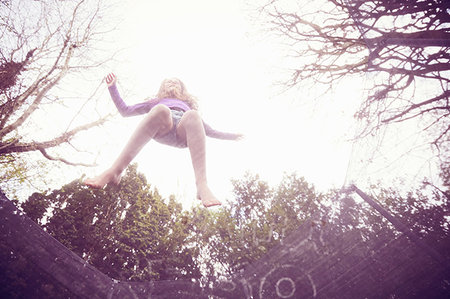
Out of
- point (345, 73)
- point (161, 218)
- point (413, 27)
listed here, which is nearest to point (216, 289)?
point (413, 27)

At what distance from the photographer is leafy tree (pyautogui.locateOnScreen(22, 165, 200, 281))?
18.3 feet

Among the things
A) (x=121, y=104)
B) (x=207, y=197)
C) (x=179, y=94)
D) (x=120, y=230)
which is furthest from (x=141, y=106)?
(x=120, y=230)

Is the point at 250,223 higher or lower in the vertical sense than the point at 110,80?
higher

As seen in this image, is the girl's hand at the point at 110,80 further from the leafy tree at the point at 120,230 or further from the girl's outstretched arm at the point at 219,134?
the leafy tree at the point at 120,230

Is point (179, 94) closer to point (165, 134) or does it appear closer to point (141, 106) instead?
point (141, 106)

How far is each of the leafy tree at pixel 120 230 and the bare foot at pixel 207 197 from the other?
6.01 meters

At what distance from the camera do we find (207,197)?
1248mm

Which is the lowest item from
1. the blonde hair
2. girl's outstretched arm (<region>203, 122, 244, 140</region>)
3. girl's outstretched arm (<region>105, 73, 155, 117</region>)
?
girl's outstretched arm (<region>105, 73, 155, 117</region>)

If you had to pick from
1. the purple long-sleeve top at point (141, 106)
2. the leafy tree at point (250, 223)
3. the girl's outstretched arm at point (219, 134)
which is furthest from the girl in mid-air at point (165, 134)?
the leafy tree at point (250, 223)

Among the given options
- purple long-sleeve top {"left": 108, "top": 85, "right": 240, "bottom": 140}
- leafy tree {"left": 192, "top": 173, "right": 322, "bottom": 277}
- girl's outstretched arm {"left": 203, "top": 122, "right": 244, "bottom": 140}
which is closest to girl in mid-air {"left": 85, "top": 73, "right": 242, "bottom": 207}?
purple long-sleeve top {"left": 108, "top": 85, "right": 240, "bottom": 140}

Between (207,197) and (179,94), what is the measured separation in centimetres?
96

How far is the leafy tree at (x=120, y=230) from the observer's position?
5.57 metres

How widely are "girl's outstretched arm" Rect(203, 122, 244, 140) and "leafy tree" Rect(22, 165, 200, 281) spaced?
585 centimetres

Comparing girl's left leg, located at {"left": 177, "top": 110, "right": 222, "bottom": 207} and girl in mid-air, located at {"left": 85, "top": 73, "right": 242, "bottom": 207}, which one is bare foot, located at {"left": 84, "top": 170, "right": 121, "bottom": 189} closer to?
girl in mid-air, located at {"left": 85, "top": 73, "right": 242, "bottom": 207}
